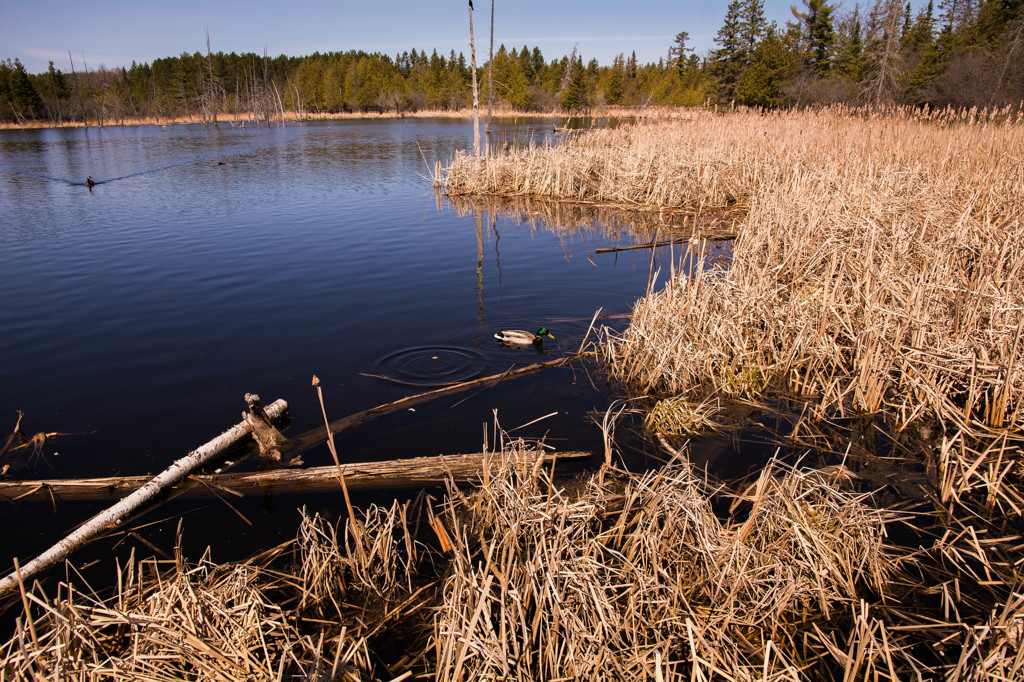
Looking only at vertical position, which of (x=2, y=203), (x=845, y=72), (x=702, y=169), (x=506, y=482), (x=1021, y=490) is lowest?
(x=1021, y=490)

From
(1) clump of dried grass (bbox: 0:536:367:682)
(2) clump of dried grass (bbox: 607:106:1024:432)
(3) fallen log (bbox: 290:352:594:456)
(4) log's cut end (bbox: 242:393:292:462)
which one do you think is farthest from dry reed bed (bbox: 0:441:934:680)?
(2) clump of dried grass (bbox: 607:106:1024:432)

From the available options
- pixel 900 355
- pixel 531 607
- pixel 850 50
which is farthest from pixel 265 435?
pixel 850 50

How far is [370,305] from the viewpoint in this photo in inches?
312

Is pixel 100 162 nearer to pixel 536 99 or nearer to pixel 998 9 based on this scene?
pixel 998 9

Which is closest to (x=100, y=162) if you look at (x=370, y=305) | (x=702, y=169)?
(x=370, y=305)

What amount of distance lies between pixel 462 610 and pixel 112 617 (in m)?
1.50

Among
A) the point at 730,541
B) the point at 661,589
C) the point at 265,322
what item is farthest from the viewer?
the point at 265,322

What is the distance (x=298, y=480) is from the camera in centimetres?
386

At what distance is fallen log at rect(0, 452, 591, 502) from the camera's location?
377 centimetres

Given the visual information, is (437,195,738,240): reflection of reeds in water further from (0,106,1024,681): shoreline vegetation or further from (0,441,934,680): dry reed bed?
(0,441,934,680): dry reed bed

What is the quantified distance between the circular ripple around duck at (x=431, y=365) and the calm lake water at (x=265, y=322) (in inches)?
1.1

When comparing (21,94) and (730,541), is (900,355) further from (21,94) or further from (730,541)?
(21,94)

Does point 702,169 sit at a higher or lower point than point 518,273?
higher

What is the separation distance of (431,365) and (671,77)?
62301 mm
